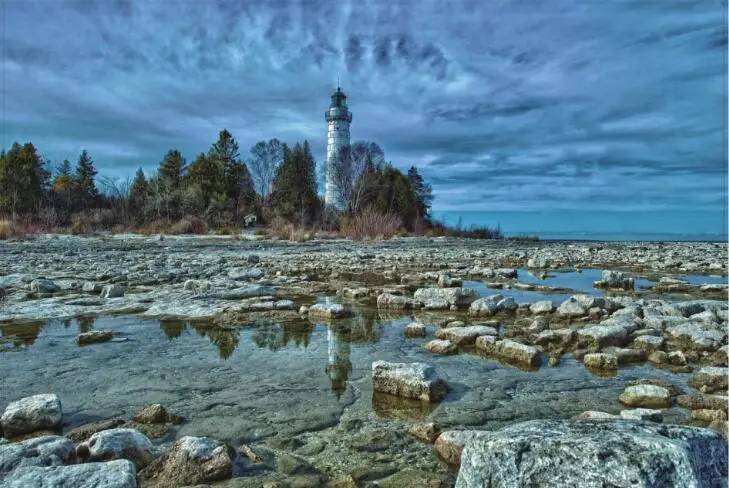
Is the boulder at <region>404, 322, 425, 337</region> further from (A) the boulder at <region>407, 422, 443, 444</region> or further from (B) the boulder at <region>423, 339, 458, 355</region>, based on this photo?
(A) the boulder at <region>407, 422, 443, 444</region>

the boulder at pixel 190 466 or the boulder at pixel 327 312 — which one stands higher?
the boulder at pixel 327 312

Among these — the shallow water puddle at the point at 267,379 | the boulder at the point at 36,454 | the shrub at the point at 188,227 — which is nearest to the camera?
the boulder at the point at 36,454

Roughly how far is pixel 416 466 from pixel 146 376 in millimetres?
1899

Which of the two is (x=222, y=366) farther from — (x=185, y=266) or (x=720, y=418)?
(x=185, y=266)

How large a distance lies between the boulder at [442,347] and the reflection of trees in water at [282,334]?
0.96 metres

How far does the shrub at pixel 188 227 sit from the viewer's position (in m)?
25.9

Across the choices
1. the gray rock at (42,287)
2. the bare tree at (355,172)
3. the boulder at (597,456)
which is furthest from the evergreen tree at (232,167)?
the boulder at (597,456)

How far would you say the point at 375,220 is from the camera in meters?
26.3

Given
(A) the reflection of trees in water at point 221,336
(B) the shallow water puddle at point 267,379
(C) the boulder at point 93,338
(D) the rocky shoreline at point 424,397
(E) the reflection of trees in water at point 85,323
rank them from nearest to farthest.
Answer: (D) the rocky shoreline at point 424,397 → (B) the shallow water puddle at point 267,379 → (A) the reflection of trees in water at point 221,336 → (C) the boulder at point 93,338 → (E) the reflection of trees in water at point 85,323

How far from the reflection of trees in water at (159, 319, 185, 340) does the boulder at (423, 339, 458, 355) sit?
2.09 meters

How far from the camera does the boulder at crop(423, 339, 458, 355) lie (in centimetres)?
352

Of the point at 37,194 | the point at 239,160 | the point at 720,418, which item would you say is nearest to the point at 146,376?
the point at 720,418

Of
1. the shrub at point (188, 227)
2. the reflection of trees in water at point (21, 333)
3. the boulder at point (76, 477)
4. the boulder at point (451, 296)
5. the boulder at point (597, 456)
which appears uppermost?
the shrub at point (188, 227)

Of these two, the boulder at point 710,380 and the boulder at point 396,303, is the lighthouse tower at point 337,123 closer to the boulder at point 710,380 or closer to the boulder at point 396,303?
the boulder at point 396,303
